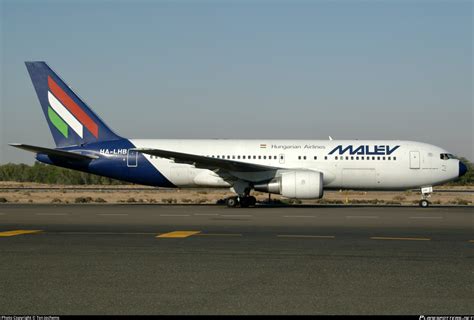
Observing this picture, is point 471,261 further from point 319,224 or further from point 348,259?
point 319,224

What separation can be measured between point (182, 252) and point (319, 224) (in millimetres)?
7365

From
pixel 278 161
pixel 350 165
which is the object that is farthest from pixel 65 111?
pixel 350 165

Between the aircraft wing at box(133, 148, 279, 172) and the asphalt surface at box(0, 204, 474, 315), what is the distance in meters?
9.55

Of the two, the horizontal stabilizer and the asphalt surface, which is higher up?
the horizontal stabilizer

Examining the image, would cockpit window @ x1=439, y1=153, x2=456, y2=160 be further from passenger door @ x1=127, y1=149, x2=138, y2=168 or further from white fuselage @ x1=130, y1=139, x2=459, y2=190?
passenger door @ x1=127, y1=149, x2=138, y2=168

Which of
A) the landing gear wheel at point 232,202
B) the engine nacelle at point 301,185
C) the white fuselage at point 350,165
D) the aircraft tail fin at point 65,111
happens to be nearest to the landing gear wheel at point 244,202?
the landing gear wheel at point 232,202

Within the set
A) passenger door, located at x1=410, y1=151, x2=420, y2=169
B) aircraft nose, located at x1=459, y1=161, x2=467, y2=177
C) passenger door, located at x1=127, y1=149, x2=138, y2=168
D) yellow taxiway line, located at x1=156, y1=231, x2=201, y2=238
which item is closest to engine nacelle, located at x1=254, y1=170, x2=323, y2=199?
passenger door, located at x1=410, y1=151, x2=420, y2=169

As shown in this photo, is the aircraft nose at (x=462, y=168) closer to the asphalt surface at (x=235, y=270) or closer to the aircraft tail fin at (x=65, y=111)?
the asphalt surface at (x=235, y=270)

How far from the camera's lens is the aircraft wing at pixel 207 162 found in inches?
1010

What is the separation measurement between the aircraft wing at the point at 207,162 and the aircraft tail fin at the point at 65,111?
15.9 ft

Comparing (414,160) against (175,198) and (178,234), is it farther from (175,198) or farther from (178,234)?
(178,234)

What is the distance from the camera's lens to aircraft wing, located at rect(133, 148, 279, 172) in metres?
25.7

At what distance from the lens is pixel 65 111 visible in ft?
97.8

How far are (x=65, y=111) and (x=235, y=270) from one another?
2281 centimetres
